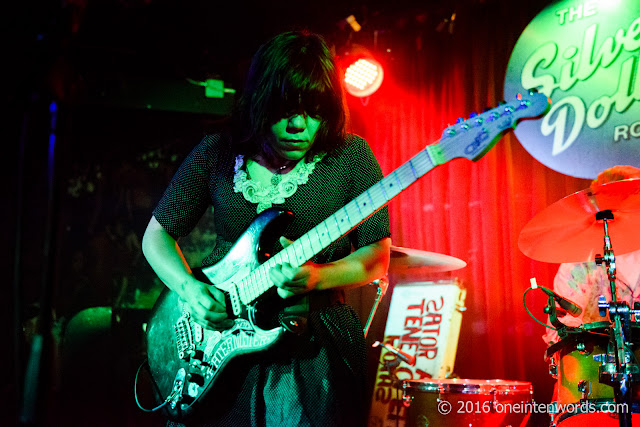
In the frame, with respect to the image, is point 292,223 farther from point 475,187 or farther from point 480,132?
point 475,187

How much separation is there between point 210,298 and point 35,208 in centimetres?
410

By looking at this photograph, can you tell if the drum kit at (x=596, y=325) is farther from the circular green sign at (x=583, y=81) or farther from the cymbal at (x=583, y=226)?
the circular green sign at (x=583, y=81)

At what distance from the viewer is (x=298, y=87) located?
1.73 metres

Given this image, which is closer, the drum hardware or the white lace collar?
the white lace collar

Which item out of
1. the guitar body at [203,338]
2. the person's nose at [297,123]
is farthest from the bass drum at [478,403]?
the person's nose at [297,123]

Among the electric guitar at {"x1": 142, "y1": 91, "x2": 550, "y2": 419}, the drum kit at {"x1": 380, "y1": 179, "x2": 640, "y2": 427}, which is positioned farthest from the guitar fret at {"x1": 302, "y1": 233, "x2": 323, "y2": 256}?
the drum kit at {"x1": 380, "y1": 179, "x2": 640, "y2": 427}

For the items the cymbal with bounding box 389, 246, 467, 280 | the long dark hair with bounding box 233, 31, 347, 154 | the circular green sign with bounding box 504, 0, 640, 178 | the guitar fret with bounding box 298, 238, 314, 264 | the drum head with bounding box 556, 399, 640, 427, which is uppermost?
the circular green sign with bounding box 504, 0, 640, 178

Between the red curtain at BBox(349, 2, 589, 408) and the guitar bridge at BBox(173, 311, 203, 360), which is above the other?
the red curtain at BBox(349, 2, 589, 408)

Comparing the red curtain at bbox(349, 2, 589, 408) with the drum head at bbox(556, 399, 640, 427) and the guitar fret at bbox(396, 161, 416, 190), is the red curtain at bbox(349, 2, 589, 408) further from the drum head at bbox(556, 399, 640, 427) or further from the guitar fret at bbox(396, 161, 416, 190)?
the guitar fret at bbox(396, 161, 416, 190)

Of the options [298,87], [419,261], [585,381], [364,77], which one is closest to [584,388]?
[585,381]

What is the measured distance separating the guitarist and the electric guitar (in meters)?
0.05

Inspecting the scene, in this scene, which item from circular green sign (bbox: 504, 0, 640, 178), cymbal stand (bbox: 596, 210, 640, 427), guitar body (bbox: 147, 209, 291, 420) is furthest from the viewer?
circular green sign (bbox: 504, 0, 640, 178)

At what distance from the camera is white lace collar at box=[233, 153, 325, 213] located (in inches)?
68.6

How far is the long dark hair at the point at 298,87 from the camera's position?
1741 millimetres
